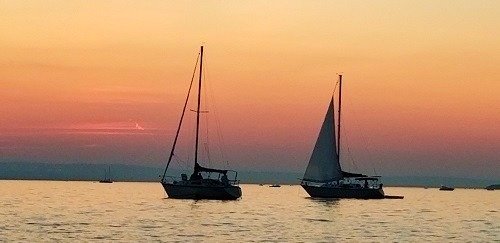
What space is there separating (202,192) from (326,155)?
2000 cm

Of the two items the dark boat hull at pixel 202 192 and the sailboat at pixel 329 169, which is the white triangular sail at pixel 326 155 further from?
the dark boat hull at pixel 202 192

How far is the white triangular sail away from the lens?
116 m

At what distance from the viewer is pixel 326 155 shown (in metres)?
116

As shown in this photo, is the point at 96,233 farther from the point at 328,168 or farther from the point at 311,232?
the point at 328,168

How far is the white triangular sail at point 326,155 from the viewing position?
381 feet

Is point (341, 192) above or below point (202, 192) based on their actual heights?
above

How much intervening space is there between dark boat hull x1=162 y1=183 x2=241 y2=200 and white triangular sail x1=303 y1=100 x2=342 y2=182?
42.8 feet

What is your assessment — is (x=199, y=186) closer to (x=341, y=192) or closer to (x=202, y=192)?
(x=202, y=192)

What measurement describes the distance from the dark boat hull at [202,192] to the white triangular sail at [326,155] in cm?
1303

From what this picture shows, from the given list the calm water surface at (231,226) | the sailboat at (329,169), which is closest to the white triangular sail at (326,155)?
the sailboat at (329,169)

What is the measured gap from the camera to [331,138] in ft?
381

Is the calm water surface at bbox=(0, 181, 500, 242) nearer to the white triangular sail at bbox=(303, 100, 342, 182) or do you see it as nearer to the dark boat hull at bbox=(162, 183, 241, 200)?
the dark boat hull at bbox=(162, 183, 241, 200)

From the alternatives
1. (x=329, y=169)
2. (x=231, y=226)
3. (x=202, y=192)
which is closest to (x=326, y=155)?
(x=329, y=169)

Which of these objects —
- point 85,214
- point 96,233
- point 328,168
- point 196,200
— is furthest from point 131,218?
point 328,168
